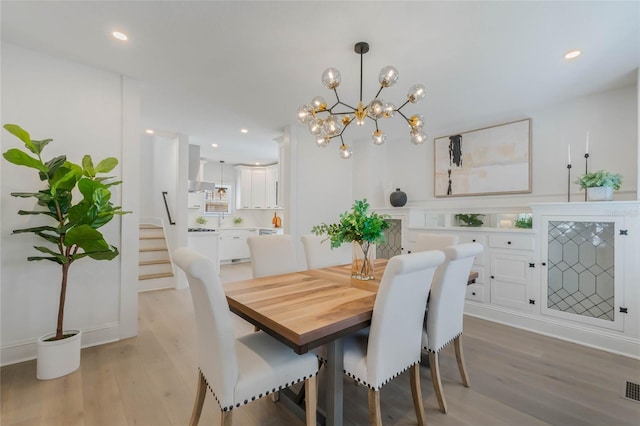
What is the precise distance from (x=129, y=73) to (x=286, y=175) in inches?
84.8

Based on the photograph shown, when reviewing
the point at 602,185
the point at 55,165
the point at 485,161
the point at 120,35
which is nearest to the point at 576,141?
the point at 602,185

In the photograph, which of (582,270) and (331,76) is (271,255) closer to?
(331,76)

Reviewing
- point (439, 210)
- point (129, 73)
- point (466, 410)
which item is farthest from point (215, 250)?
point (466, 410)

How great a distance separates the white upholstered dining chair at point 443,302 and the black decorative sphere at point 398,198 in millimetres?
2581

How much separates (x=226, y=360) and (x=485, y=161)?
395 cm

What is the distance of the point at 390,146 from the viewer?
4949 millimetres

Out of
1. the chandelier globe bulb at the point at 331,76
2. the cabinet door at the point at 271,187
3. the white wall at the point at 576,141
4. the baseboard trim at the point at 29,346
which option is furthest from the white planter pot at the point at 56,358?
the cabinet door at the point at 271,187

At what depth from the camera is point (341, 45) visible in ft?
7.21

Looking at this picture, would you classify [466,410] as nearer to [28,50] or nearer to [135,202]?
[135,202]

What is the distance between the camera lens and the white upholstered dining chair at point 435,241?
105 inches

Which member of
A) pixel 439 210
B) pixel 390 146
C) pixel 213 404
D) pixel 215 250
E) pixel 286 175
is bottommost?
pixel 213 404

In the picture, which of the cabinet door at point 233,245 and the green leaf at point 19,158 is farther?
the cabinet door at point 233,245

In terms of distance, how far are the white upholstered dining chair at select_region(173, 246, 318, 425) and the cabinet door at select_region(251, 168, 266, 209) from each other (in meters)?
6.15

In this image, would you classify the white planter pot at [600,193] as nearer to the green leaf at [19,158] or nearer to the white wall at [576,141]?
the white wall at [576,141]
